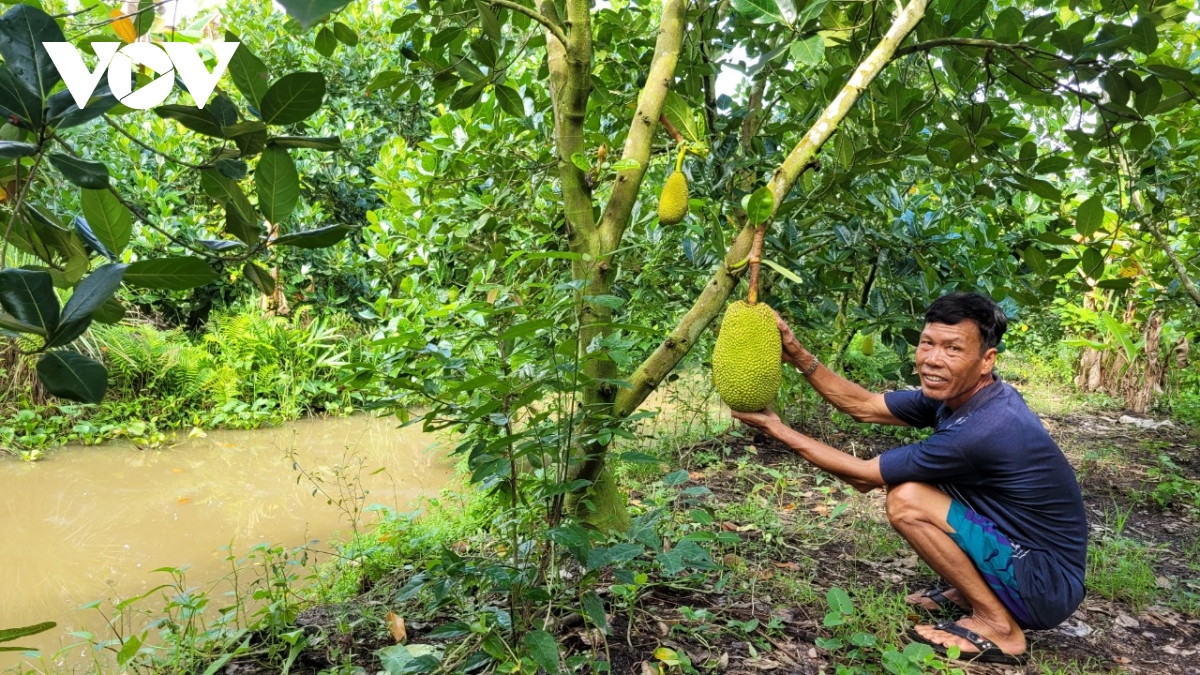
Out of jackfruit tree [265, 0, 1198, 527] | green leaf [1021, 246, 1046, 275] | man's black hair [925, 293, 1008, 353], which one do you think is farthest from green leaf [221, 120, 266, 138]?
green leaf [1021, 246, 1046, 275]

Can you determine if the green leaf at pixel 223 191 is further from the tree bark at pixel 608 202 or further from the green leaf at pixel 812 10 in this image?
the green leaf at pixel 812 10

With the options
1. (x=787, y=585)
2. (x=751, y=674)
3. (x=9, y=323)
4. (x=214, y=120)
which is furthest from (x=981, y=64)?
(x=9, y=323)

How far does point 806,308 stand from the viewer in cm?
234

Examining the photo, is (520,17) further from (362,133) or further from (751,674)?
(362,133)

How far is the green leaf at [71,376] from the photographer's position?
1.90 feet

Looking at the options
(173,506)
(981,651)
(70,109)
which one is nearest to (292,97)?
(70,109)

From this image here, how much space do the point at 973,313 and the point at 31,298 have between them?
184 cm

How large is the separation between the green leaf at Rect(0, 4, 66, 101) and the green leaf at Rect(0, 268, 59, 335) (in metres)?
0.17

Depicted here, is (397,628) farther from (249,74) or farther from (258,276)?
(249,74)

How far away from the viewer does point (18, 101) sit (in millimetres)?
606

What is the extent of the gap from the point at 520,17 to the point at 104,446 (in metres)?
3.96

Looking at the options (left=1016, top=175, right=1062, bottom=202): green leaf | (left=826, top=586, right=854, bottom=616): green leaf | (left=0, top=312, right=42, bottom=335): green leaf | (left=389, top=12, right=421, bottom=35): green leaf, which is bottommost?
(left=826, top=586, right=854, bottom=616): green leaf

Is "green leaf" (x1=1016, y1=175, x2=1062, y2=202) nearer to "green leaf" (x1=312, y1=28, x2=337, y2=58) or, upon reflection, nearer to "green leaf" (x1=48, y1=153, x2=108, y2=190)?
"green leaf" (x1=312, y1=28, x2=337, y2=58)

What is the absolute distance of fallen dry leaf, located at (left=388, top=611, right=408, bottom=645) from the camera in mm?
1737
